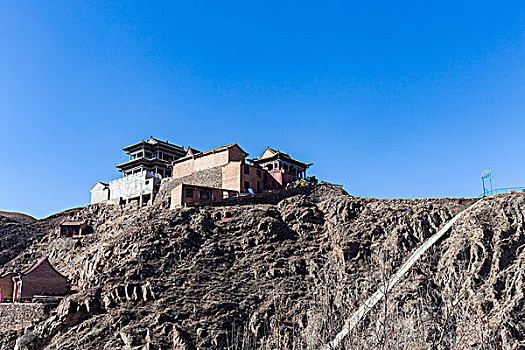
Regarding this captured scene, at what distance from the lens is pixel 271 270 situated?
129ft

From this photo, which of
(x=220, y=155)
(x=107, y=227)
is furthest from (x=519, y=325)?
(x=107, y=227)

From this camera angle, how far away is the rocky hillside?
32344mm

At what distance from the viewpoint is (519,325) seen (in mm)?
30188

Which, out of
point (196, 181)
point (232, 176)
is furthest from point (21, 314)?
point (232, 176)

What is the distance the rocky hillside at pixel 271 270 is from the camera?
3234cm

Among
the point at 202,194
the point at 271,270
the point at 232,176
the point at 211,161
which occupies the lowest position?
the point at 271,270

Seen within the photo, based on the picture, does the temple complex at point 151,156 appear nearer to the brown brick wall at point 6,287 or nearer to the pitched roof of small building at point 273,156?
the pitched roof of small building at point 273,156

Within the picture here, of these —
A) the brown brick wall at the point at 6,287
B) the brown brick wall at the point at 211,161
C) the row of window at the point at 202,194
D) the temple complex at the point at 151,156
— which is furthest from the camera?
the temple complex at the point at 151,156

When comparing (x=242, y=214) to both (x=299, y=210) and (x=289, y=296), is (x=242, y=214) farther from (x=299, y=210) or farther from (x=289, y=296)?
(x=289, y=296)

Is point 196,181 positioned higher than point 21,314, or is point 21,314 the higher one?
point 196,181

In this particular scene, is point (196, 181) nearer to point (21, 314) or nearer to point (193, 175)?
point (193, 175)

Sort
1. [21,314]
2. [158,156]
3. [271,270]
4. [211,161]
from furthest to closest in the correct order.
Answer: [158,156]
[211,161]
[271,270]
[21,314]

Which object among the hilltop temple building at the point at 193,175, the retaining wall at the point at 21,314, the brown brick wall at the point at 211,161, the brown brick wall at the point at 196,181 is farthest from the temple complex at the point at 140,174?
the retaining wall at the point at 21,314

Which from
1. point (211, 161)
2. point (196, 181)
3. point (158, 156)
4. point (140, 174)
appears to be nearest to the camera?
point (211, 161)
